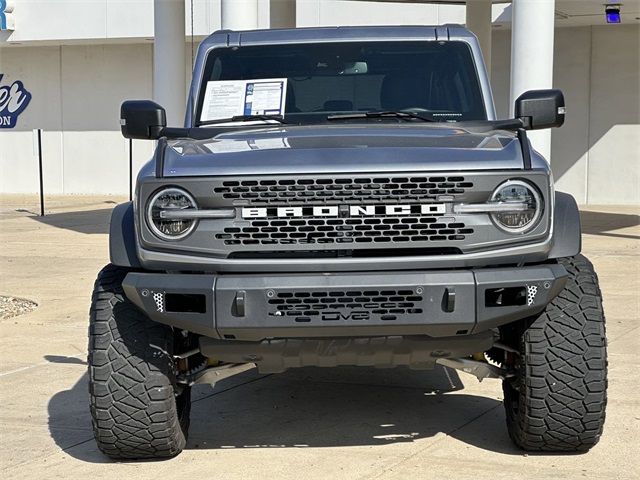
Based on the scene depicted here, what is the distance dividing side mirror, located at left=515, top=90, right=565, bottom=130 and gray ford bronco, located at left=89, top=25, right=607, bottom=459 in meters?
0.36

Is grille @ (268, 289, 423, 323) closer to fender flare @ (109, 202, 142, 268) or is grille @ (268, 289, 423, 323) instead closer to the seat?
fender flare @ (109, 202, 142, 268)

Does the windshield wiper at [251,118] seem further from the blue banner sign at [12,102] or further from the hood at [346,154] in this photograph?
the blue banner sign at [12,102]

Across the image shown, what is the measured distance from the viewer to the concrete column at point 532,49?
1429 centimetres

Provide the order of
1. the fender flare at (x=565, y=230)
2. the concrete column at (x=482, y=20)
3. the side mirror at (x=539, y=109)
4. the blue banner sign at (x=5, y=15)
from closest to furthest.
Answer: the fender flare at (x=565, y=230) < the side mirror at (x=539, y=109) < the concrete column at (x=482, y=20) < the blue banner sign at (x=5, y=15)

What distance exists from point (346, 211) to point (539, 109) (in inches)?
58.7

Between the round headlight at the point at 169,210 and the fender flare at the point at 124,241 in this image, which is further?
the fender flare at the point at 124,241

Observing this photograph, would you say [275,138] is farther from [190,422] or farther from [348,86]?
[190,422]

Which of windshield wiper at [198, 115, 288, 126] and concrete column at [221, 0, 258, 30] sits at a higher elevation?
concrete column at [221, 0, 258, 30]

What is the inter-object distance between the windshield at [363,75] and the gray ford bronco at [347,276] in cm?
78

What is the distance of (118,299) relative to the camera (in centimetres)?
523

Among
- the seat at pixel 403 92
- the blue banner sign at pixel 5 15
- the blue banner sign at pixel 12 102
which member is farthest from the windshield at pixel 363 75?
the blue banner sign at pixel 12 102

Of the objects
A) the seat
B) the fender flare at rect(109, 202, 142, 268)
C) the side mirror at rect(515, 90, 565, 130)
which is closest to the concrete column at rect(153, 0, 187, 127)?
the seat

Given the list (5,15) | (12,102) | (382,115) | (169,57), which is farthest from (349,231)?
(12,102)

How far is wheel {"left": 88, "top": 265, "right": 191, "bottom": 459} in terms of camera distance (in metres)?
5.13
